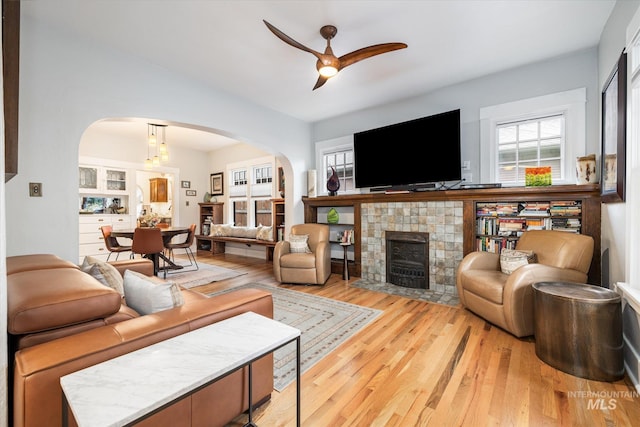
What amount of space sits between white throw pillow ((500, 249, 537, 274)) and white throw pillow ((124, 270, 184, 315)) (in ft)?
9.31

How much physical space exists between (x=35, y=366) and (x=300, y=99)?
392 cm

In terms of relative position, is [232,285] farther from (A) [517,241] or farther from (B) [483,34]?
(B) [483,34]

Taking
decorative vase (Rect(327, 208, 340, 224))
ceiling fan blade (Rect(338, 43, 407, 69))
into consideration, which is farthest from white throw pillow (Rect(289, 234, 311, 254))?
ceiling fan blade (Rect(338, 43, 407, 69))

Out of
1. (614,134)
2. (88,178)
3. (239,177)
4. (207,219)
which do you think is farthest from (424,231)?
(88,178)

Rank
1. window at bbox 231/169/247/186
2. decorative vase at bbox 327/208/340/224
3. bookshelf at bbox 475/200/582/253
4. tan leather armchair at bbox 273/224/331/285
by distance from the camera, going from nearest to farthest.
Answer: bookshelf at bbox 475/200/582/253 → tan leather armchair at bbox 273/224/331/285 → decorative vase at bbox 327/208/340/224 → window at bbox 231/169/247/186

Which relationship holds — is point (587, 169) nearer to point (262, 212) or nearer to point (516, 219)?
point (516, 219)

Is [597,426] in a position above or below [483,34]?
below

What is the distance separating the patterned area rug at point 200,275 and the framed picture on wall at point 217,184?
8.95ft

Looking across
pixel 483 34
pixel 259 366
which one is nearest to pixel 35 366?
pixel 259 366

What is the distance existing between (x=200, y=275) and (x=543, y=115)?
5.27 m

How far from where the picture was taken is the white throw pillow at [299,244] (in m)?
4.24

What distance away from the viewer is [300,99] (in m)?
4.08

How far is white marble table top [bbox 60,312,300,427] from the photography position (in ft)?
2.43

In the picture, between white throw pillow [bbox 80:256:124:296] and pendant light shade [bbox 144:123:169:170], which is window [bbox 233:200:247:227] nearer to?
pendant light shade [bbox 144:123:169:170]
